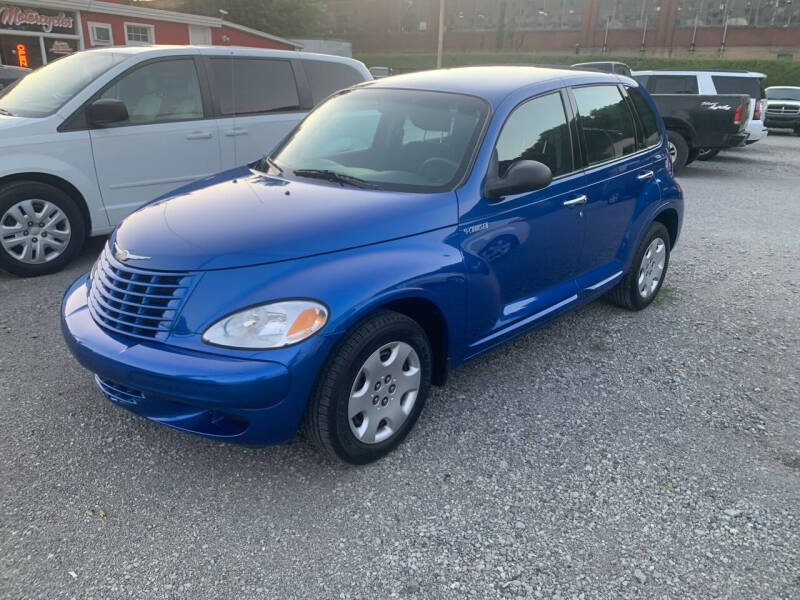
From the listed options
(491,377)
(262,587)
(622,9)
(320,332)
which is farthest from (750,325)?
(622,9)

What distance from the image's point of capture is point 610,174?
14.0ft

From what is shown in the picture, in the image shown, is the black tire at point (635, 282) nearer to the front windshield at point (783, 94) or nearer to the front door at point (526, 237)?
the front door at point (526, 237)

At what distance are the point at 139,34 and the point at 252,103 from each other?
2036 cm

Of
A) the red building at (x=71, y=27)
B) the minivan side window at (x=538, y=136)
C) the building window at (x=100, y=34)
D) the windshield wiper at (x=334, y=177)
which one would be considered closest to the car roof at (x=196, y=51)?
the windshield wiper at (x=334, y=177)

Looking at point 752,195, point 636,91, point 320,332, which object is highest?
point 636,91

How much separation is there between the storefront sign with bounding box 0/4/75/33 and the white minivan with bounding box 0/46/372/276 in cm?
1695

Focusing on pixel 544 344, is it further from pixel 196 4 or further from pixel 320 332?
pixel 196 4

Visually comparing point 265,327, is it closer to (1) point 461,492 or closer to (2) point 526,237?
(1) point 461,492

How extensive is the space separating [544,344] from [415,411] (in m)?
1.60

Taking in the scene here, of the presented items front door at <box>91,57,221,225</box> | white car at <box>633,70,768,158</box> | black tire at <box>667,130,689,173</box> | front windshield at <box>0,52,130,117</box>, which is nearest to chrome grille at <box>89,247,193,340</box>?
front door at <box>91,57,221,225</box>

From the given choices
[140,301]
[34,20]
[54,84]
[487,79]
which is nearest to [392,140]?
[487,79]

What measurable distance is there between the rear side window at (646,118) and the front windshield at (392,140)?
5.86 ft

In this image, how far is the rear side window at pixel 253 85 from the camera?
6270mm

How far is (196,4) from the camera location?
136 feet
